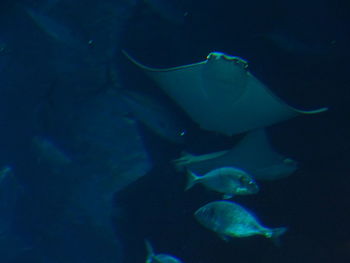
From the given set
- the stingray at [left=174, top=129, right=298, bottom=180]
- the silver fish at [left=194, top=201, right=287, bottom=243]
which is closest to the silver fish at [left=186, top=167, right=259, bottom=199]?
the silver fish at [left=194, top=201, right=287, bottom=243]

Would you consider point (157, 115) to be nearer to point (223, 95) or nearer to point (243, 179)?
point (223, 95)

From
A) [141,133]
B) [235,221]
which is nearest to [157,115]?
[141,133]

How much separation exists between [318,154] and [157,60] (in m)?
2.59

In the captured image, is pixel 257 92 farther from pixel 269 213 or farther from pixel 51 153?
pixel 51 153

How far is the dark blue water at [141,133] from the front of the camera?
186 inches

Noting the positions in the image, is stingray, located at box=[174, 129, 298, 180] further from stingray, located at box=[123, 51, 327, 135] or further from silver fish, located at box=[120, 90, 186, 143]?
silver fish, located at box=[120, 90, 186, 143]

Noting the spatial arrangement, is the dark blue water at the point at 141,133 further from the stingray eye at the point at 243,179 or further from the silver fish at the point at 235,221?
the stingray eye at the point at 243,179

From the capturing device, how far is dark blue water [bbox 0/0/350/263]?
4727 mm

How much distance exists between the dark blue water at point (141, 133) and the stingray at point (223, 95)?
0.49 metres

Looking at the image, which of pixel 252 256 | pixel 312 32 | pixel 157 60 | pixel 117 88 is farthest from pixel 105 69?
pixel 252 256

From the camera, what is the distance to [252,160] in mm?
4586

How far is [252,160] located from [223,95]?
0.95 metres

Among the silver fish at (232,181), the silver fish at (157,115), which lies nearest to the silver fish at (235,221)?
the silver fish at (232,181)

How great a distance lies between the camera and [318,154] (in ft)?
16.0
